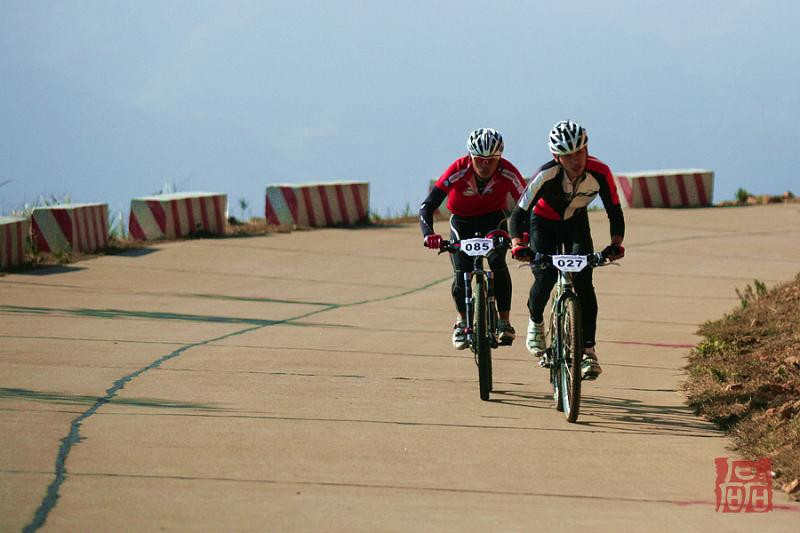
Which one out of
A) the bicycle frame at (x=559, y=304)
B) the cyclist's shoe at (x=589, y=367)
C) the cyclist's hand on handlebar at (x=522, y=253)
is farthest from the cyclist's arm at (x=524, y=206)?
the cyclist's shoe at (x=589, y=367)

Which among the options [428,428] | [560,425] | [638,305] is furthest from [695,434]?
[638,305]

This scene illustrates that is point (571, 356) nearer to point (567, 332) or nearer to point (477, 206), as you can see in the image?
point (567, 332)

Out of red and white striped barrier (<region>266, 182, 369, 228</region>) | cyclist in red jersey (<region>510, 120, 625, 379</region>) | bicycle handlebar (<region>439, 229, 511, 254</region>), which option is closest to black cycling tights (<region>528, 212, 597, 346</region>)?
cyclist in red jersey (<region>510, 120, 625, 379</region>)

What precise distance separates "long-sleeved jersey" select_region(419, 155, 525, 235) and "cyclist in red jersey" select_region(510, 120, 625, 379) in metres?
0.71

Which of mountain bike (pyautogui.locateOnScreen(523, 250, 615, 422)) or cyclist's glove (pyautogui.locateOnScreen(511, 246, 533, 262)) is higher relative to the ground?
cyclist's glove (pyautogui.locateOnScreen(511, 246, 533, 262))

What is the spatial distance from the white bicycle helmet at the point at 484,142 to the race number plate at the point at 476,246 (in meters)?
0.66

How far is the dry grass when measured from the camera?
25.0 ft

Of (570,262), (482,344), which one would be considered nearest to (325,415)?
(482,344)

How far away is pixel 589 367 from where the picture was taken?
8547 millimetres

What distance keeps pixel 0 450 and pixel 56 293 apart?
761cm

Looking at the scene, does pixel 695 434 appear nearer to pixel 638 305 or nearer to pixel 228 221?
pixel 638 305

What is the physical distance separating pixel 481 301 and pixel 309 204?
13.2m

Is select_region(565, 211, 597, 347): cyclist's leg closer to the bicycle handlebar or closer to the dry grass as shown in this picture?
the bicycle handlebar

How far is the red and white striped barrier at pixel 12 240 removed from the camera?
16266 millimetres
